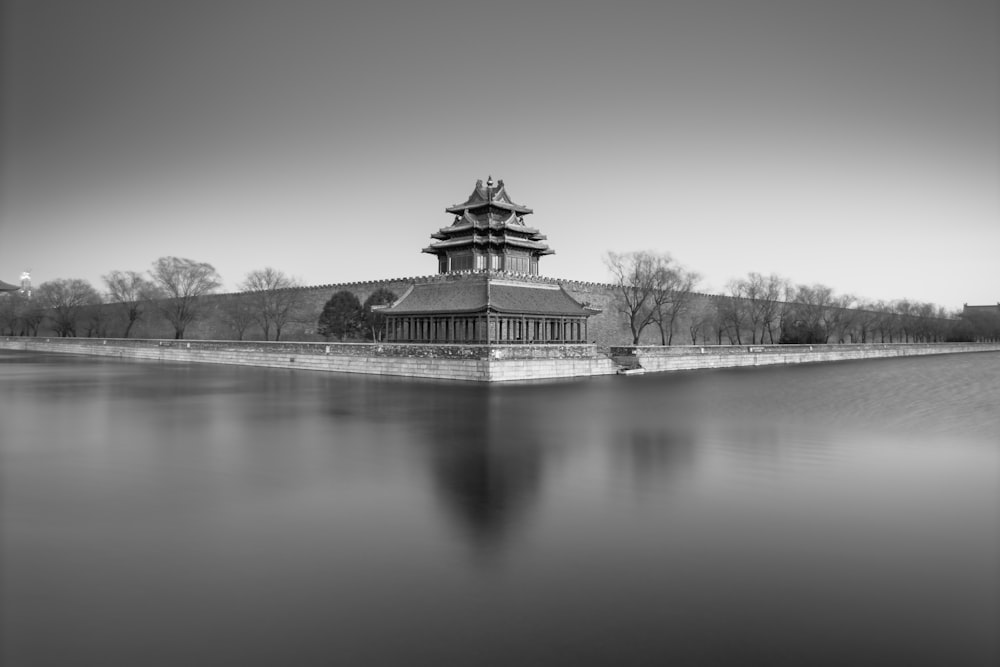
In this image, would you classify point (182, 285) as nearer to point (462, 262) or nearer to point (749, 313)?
point (462, 262)

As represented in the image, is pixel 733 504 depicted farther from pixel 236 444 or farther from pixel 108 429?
pixel 108 429

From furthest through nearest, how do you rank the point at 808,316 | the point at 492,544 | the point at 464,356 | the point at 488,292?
the point at 808,316, the point at 488,292, the point at 464,356, the point at 492,544

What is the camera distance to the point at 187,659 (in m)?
3.97

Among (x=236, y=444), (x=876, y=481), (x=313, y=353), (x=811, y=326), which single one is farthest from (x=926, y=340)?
(x=236, y=444)

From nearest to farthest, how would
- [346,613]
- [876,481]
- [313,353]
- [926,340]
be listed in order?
[346,613], [876,481], [313,353], [926,340]

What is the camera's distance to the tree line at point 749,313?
43.7 meters

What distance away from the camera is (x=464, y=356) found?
25.8 meters

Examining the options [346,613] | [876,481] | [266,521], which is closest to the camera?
[346,613]

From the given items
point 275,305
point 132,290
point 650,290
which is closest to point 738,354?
point 650,290

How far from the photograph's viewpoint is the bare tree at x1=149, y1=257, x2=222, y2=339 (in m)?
48.7

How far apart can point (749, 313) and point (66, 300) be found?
61460 mm

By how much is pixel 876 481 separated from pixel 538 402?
10.3 m

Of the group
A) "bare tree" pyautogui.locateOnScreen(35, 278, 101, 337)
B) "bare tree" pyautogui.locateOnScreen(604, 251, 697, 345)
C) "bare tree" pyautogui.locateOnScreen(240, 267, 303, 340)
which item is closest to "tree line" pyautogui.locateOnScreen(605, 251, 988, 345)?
"bare tree" pyautogui.locateOnScreen(604, 251, 697, 345)

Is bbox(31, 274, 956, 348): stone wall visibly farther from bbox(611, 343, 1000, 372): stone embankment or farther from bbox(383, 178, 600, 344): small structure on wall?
bbox(611, 343, 1000, 372): stone embankment
